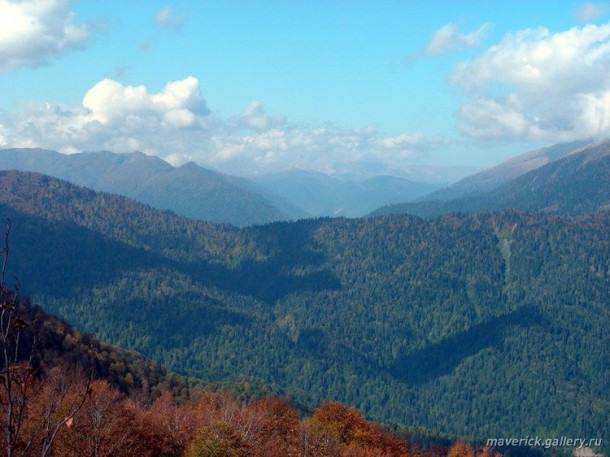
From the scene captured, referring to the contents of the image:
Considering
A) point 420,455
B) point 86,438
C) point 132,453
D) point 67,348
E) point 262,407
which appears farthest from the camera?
point 67,348

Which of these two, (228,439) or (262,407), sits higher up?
(228,439)

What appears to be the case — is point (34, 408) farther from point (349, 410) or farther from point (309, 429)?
point (349, 410)

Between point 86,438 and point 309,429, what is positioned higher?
point 86,438

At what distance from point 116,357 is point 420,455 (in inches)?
2829

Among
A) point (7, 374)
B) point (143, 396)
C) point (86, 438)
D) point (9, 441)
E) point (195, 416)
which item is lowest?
point (143, 396)

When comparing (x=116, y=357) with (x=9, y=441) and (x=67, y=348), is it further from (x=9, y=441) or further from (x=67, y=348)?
(x=9, y=441)

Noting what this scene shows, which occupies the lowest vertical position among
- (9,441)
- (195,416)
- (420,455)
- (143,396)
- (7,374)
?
(420,455)

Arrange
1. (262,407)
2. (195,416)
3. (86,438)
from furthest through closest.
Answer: (262,407) < (195,416) < (86,438)

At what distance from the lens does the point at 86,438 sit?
49312mm

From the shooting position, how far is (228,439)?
52.2m

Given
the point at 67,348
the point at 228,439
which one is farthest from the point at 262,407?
the point at 67,348

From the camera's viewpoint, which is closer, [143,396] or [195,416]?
[195,416]

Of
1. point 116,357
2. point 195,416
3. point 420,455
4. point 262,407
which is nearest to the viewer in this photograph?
point 195,416

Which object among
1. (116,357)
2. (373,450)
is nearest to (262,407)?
(373,450)
